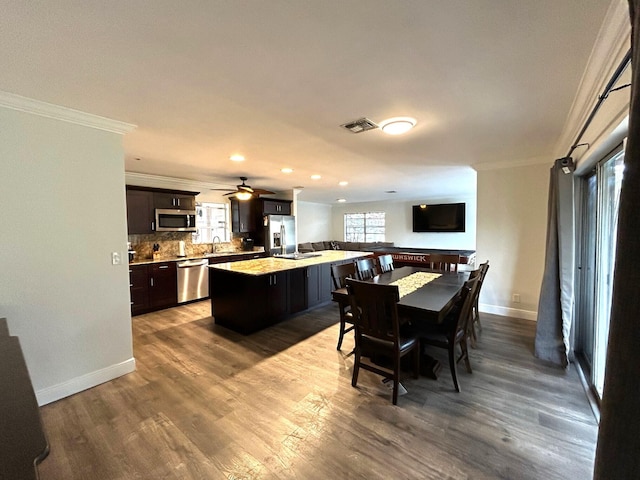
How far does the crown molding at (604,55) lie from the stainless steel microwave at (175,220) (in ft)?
18.3

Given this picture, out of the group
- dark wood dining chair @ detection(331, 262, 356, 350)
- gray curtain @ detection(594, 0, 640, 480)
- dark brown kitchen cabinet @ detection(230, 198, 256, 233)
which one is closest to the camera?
gray curtain @ detection(594, 0, 640, 480)

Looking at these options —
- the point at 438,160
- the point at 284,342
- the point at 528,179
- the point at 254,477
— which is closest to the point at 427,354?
the point at 284,342

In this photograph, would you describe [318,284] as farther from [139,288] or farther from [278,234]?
[139,288]

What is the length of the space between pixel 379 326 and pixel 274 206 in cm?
498

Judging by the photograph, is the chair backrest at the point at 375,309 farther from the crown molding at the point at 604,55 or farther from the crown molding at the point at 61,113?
the crown molding at the point at 61,113

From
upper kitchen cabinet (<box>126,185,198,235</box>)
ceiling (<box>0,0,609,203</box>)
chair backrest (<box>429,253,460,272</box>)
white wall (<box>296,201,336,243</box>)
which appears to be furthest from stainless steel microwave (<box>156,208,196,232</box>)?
chair backrest (<box>429,253,460,272</box>)

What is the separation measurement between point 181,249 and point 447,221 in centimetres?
720

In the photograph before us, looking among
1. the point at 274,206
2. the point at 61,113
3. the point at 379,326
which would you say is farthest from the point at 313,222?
the point at 61,113

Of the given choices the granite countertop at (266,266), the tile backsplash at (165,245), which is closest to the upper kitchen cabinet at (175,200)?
the tile backsplash at (165,245)

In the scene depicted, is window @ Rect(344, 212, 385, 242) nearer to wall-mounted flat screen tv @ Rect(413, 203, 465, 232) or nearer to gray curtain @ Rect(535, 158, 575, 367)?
wall-mounted flat screen tv @ Rect(413, 203, 465, 232)

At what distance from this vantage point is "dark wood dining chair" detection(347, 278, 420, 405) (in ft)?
7.11

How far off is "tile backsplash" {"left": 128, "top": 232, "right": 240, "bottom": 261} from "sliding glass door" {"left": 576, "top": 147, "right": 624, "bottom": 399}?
5.99 m

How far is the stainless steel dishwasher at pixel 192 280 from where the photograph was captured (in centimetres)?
495

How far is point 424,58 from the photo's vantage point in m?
1.59
